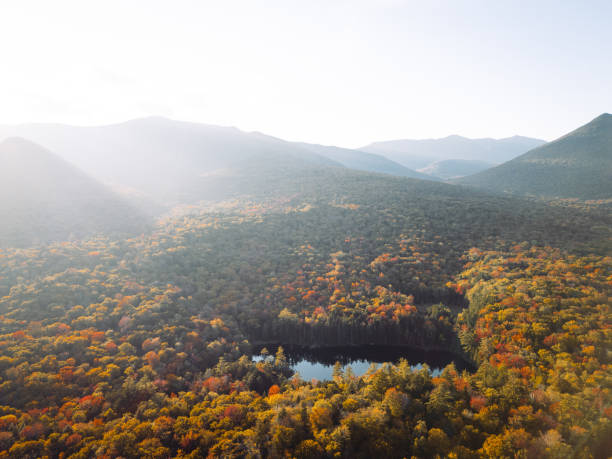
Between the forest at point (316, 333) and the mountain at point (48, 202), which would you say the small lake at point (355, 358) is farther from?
the mountain at point (48, 202)

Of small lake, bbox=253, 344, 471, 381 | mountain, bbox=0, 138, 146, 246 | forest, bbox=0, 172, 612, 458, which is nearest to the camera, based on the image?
forest, bbox=0, 172, 612, 458

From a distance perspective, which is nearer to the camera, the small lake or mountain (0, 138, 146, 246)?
the small lake

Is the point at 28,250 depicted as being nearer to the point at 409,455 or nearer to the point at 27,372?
the point at 27,372

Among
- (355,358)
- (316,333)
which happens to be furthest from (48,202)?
(355,358)

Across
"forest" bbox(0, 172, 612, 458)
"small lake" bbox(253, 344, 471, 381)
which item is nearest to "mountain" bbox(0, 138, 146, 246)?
"forest" bbox(0, 172, 612, 458)

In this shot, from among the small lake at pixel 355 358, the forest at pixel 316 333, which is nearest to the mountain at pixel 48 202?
the forest at pixel 316 333

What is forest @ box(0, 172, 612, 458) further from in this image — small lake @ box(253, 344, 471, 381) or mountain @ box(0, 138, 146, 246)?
mountain @ box(0, 138, 146, 246)

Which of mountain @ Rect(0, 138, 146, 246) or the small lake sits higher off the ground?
mountain @ Rect(0, 138, 146, 246)
